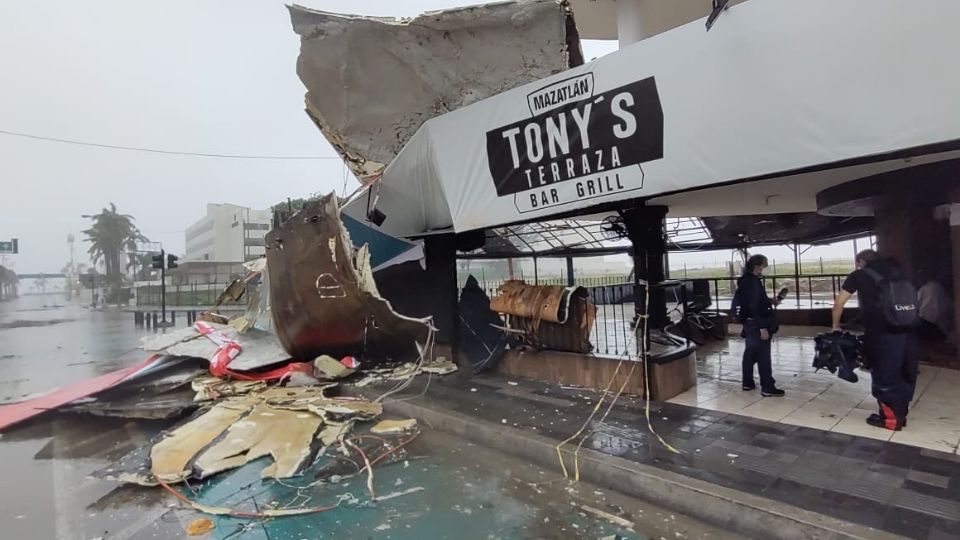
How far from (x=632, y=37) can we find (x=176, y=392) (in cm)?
1005

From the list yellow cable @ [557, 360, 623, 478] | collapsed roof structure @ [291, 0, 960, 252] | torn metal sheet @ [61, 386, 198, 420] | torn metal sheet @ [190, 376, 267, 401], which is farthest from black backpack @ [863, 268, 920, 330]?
torn metal sheet @ [61, 386, 198, 420]

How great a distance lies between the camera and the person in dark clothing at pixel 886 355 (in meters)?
4.15

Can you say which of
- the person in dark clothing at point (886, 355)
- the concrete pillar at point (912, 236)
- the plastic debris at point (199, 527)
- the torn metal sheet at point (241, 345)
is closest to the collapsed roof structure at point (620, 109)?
the concrete pillar at point (912, 236)

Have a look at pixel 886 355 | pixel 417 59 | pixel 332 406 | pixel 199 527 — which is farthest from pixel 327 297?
pixel 886 355

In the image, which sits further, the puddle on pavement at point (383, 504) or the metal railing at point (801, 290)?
the metal railing at point (801, 290)

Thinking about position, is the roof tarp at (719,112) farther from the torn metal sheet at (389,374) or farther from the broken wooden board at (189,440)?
the broken wooden board at (189,440)

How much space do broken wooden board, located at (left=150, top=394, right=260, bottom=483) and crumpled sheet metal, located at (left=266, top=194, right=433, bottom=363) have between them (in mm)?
1780

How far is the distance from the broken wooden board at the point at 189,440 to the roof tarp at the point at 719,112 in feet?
12.4

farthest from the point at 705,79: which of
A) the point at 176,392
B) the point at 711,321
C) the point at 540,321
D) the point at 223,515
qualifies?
the point at 176,392

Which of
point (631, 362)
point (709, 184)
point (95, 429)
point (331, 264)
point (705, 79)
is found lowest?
point (95, 429)

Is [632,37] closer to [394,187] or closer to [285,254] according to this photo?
[394,187]

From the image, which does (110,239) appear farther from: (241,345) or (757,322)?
(757,322)

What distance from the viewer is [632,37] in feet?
27.9

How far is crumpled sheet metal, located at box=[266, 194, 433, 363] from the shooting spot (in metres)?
6.82
